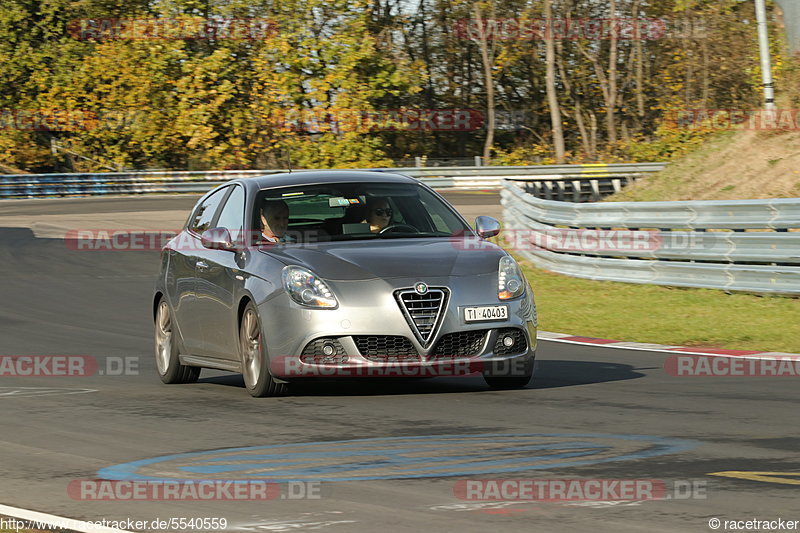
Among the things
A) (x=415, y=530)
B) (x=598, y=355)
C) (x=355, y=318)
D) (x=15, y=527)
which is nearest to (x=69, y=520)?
(x=15, y=527)

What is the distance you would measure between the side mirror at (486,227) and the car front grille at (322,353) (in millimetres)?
1568

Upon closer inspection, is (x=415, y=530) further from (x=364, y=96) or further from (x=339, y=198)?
(x=364, y=96)

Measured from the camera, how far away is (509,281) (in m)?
9.40

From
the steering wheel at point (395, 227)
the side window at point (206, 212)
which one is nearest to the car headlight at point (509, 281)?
the steering wheel at point (395, 227)

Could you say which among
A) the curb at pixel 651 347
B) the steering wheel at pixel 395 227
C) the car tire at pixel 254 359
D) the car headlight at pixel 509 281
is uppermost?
the steering wheel at pixel 395 227

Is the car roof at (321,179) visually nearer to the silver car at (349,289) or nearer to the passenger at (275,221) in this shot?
the silver car at (349,289)

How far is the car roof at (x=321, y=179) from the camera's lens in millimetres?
10297

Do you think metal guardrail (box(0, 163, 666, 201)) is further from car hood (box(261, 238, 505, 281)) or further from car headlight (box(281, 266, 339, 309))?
car headlight (box(281, 266, 339, 309))

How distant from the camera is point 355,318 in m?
8.95

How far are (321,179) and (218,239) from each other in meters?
0.92

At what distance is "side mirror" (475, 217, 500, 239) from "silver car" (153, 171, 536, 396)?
0.01m

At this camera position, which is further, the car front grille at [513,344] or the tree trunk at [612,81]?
the tree trunk at [612,81]

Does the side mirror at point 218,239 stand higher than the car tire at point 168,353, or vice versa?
the side mirror at point 218,239

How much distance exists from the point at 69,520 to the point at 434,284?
3.86 m
